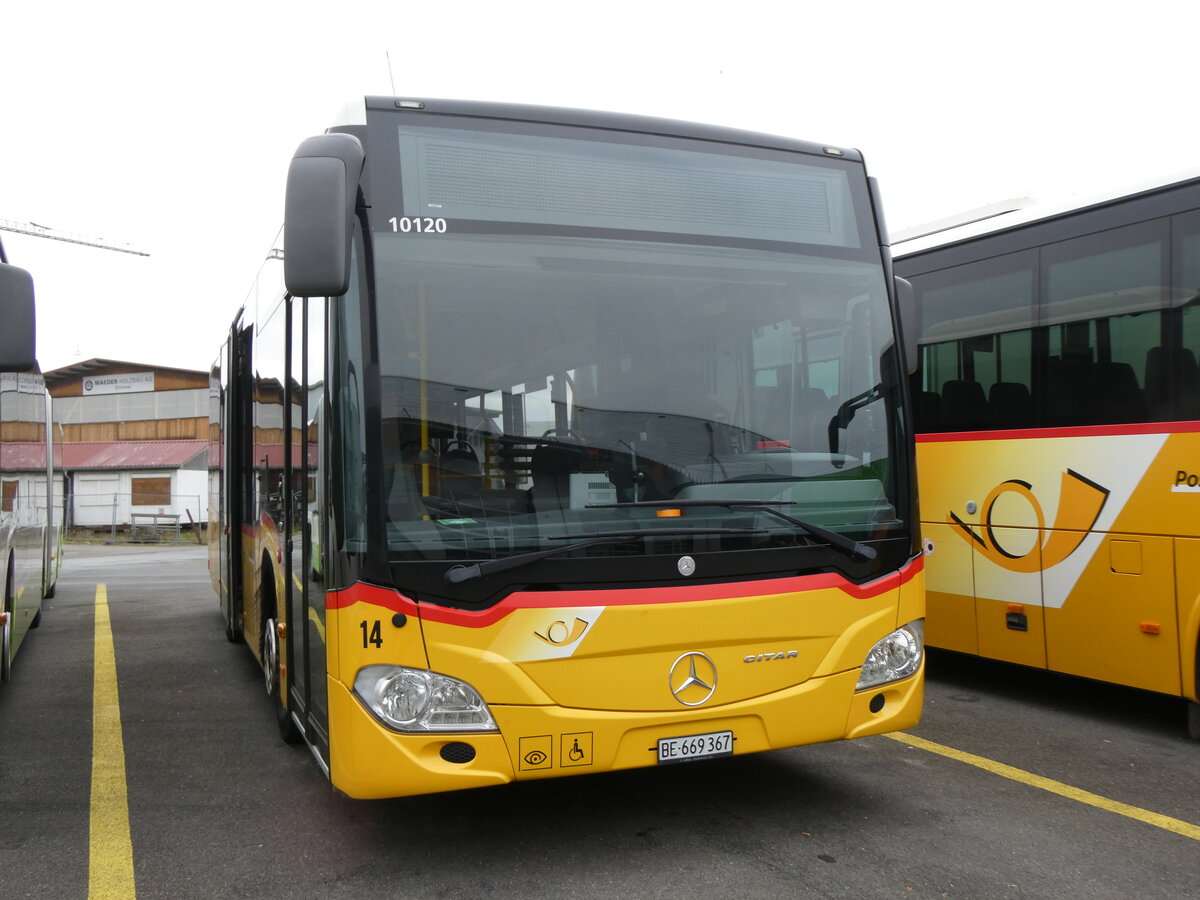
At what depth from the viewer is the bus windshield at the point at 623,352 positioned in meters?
4.10

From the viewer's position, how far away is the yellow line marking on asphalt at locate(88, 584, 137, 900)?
427 centimetres

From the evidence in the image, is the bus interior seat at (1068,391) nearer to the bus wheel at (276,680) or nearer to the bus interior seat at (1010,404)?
the bus interior seat at (1010,404)

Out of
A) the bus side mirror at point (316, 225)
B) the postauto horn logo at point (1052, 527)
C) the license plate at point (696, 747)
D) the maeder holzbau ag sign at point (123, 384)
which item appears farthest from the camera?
the maeder holzbau ag sign at point (123, 384)

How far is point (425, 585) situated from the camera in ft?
13.0

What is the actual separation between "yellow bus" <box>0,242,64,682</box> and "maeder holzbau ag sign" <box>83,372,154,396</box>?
48878 mm

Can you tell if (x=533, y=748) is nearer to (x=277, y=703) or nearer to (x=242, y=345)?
(x=277, y=703)

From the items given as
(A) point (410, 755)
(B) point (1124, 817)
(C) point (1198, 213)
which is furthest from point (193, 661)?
(C) point (1198, 213)

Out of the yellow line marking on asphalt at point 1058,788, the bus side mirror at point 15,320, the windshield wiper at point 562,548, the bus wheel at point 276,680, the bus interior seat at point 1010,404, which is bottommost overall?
the yellow line marking on asphalt at point 1058,788

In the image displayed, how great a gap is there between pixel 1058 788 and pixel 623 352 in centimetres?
321

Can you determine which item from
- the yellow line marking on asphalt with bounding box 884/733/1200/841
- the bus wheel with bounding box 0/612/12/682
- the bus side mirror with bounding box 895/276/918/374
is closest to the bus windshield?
the bus side mirror with bounding box 895/276/918/374

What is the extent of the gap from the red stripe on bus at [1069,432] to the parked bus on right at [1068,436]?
0.03 feet

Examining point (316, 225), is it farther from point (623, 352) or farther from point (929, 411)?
point (929, 411)

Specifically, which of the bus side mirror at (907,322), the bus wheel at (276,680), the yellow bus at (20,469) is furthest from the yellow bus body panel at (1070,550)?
the yellow bus at (20,469)

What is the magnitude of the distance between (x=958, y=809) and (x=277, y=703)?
158 inches
